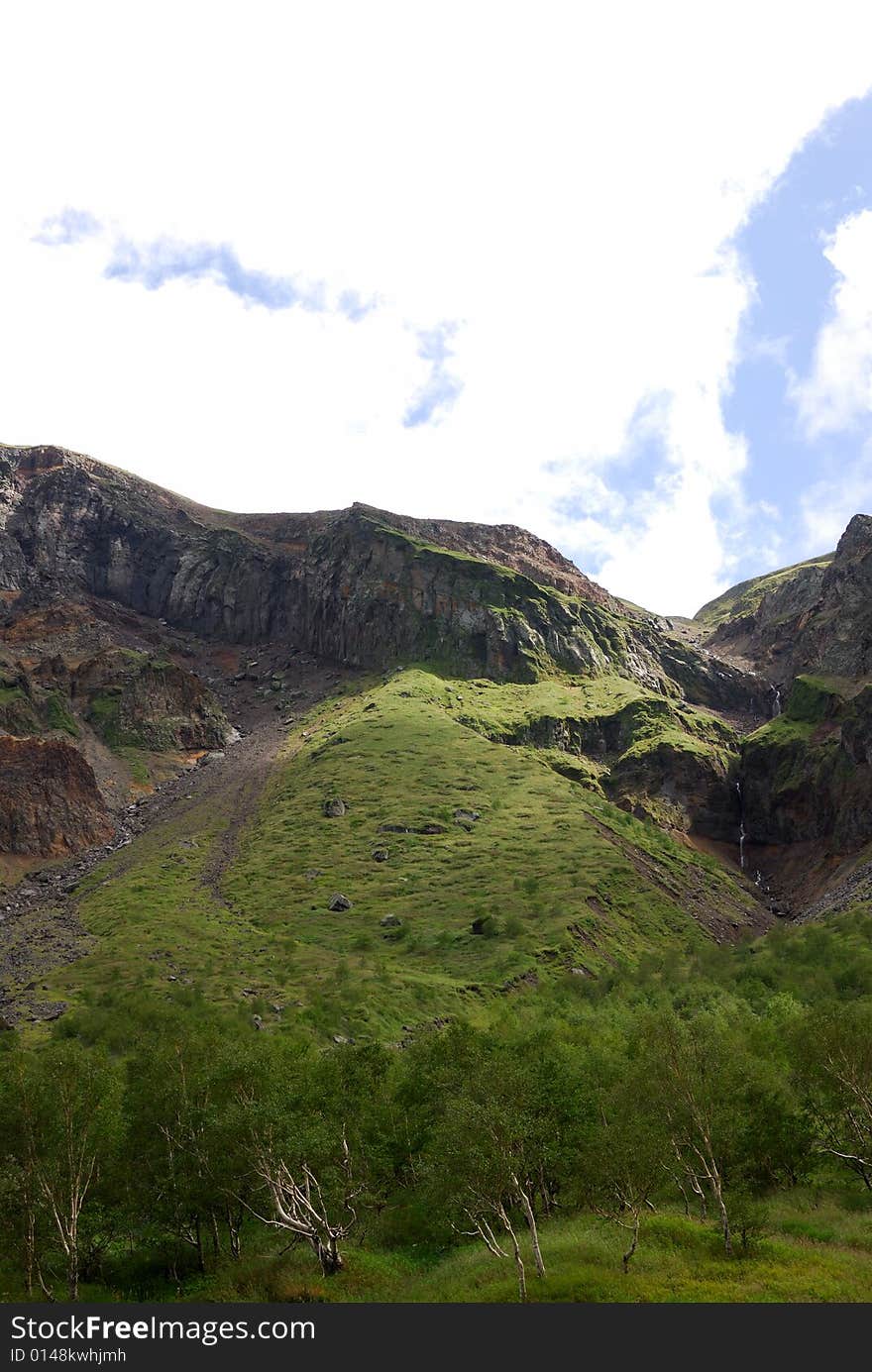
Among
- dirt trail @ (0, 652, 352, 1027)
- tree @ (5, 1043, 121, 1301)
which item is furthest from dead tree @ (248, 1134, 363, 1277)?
dirt trail @ (0, 652, 352, 1027)

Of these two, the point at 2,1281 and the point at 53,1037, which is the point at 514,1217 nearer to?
the point at 2,1281

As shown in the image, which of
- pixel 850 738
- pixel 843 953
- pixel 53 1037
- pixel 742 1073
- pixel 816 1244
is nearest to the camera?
pixel 816 1244

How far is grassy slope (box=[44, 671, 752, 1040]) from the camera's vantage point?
9781 cm

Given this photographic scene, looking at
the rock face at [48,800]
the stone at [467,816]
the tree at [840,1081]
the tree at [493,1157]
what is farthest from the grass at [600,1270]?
the rock face at [48,800]

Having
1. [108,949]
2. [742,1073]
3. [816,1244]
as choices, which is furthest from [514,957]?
[816,1244]

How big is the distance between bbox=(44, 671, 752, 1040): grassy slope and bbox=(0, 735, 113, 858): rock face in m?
14.3

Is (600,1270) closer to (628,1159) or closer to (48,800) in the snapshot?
(628,1159)

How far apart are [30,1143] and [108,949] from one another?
65.4 meters

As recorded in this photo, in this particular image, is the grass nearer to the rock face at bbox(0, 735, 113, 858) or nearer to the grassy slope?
the grassy slope

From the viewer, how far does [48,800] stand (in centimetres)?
17025

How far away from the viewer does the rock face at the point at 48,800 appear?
161625 millimetres

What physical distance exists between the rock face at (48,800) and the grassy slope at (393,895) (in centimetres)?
1432

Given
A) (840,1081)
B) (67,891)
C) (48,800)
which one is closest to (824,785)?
(840,1081)

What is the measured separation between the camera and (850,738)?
179 meters
